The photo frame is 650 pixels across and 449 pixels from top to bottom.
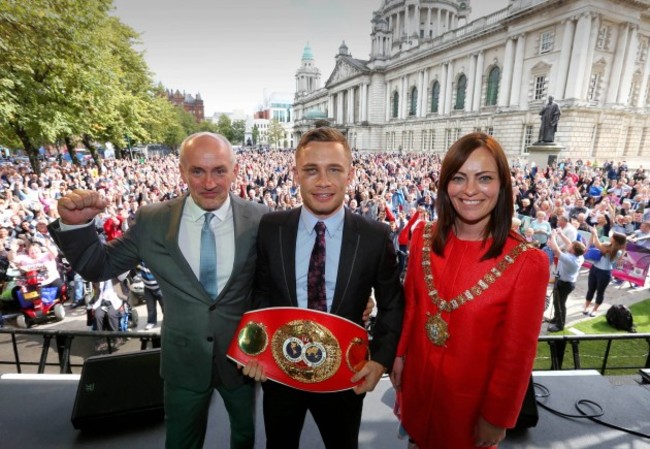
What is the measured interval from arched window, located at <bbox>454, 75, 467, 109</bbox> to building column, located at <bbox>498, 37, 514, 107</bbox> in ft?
23.8

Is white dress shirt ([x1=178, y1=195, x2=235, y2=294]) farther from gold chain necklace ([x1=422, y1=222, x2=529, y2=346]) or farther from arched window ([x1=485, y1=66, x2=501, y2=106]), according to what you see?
arched window ([x1=485, y1=66, x2=501, y2=106])

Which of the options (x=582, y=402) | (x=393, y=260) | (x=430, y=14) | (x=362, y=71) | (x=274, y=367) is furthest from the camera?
(x=430, y=14)

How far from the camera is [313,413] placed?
2039 mm

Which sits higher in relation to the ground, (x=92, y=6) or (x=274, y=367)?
(x=92, y=6)

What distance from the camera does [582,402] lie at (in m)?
2.94

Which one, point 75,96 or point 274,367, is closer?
point 274,367

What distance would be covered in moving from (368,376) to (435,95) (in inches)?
2069

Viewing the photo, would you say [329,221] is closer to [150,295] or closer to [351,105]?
[150,295]

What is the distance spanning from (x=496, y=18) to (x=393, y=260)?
150 feet

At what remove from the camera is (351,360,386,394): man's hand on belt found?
6.01ft

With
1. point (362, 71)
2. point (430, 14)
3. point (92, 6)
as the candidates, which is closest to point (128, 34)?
point (92, 6)

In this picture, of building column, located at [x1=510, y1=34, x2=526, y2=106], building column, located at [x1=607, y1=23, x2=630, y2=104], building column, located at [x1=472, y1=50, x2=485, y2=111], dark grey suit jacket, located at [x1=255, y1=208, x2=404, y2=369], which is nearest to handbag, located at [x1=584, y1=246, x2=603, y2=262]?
dark grey suit jacket, located at [x1=255, y1=208, x2=404, y2=369]

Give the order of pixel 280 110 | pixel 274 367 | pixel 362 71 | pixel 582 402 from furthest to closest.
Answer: pixel 280 110 → pixel 362 71 → pixel 582 402 → pixel 274 367

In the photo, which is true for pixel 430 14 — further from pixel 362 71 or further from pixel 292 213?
pixel 292 213
